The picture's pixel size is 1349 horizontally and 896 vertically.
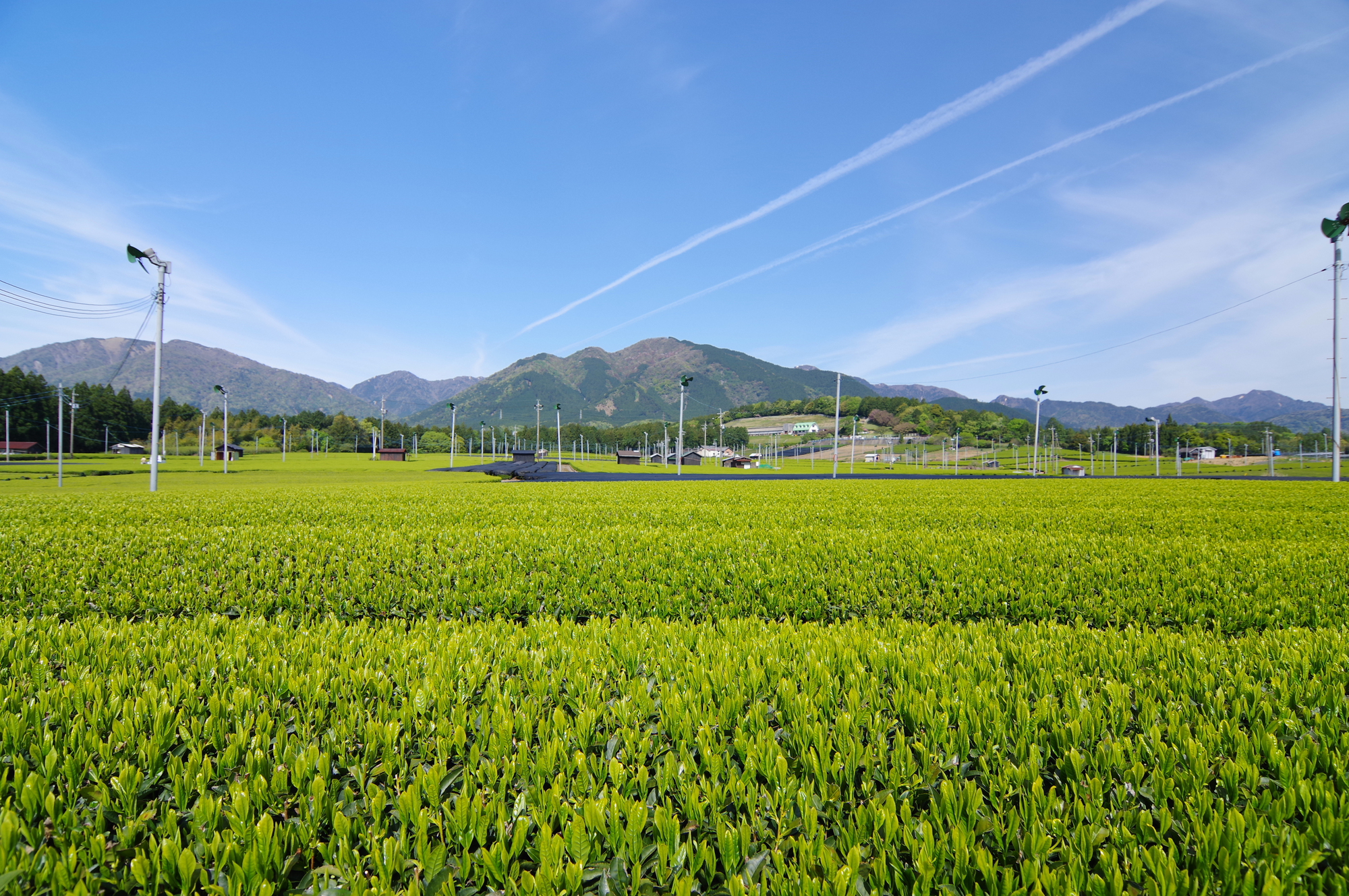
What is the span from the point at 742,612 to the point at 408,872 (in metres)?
4.76

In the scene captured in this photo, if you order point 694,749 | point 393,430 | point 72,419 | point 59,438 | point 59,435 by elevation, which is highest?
point 393,430

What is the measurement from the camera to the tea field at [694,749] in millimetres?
1948

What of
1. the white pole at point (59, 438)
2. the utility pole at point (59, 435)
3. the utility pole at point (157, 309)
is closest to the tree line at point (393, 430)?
the utility pole at point (59, 435)

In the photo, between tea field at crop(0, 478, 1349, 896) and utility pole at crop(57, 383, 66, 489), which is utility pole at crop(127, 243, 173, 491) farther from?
tea field at crop(0, 478, 1349, 896)

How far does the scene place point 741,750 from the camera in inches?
103

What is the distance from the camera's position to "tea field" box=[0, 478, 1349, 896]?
1948 millimetres

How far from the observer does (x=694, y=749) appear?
2713 mm

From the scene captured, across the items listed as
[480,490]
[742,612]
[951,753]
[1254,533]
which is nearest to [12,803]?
[951,753]

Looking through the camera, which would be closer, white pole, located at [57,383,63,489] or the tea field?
the tea field

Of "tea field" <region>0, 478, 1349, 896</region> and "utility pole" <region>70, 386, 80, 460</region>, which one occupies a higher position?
"utility pole" <region>70, 386, 80, 460</region>

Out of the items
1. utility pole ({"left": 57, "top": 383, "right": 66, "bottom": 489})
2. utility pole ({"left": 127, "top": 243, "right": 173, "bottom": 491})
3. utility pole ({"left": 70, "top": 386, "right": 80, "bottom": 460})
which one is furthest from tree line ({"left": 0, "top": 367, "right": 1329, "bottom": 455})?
utility pole ({"left": 127, "top": 243, "right": 173, "bottom": 491})

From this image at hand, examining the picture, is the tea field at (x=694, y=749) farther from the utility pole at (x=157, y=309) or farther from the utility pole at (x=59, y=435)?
the utility pole at (x=59, y=435)

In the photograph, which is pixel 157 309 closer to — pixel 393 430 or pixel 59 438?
pixel 59 438

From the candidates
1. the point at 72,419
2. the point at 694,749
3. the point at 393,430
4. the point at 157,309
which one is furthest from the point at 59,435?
the point at 393,430
